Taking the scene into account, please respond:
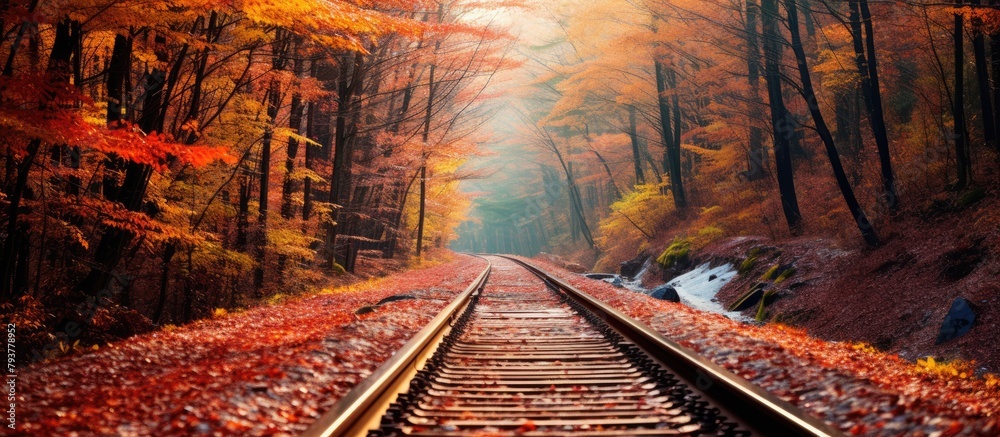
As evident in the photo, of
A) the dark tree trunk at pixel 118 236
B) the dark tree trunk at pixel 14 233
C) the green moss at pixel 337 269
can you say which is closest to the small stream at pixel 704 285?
the green moss at pixel 337 269

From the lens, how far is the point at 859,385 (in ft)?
15.7

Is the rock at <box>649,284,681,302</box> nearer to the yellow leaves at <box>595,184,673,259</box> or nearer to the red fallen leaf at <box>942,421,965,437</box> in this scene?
the red fallen leaf at <box>942,421,965,437</box>

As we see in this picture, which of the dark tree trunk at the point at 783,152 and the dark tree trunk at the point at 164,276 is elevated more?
the dark tree trunk at the point at 783,152

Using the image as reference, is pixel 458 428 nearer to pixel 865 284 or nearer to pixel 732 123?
pixel 865 284

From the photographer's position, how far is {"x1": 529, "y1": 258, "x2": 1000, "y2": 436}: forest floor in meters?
3.80

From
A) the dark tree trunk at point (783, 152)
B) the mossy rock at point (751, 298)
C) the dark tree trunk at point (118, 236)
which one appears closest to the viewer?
the dark tree trunk at point (118, 236)

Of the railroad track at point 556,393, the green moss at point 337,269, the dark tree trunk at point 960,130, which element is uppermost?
the dark tree trunk at point 960,130

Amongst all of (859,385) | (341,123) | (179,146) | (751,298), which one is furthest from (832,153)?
(179,146)

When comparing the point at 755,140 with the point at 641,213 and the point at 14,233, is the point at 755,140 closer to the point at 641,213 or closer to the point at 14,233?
the point at 641,213

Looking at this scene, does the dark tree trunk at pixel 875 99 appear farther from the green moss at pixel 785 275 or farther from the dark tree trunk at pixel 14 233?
the dark tree trunk at pixel 14 233

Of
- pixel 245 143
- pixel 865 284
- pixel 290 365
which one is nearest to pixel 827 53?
pixel 865 284

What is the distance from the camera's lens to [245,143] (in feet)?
49.9

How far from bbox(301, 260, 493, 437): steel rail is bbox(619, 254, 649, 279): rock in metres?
22.9

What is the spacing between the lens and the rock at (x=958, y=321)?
379 inches
